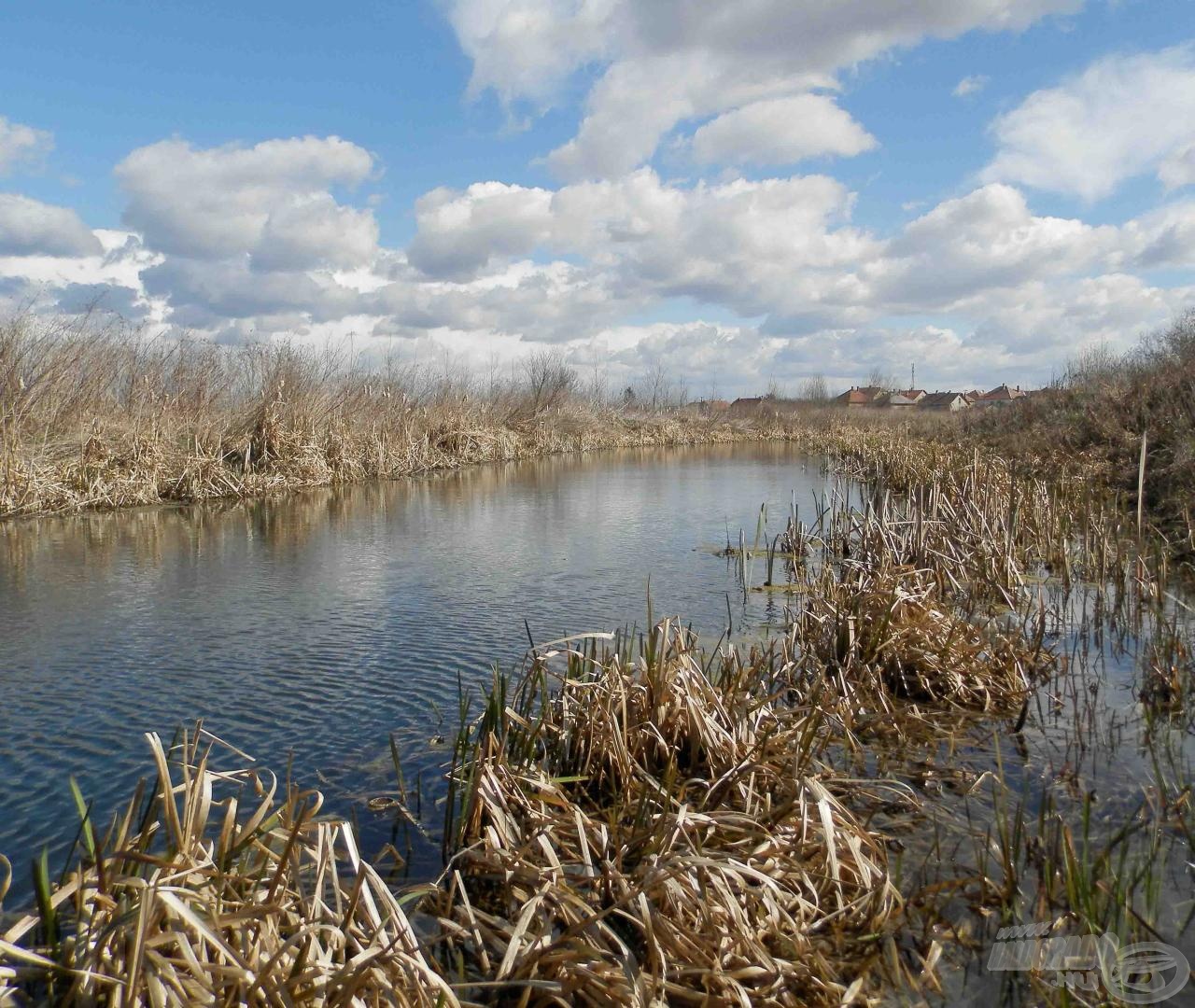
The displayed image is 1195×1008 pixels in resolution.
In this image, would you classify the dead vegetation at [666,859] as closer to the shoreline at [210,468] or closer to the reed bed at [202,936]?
the reed bed at [202,936]

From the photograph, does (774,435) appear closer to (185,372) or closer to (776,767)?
(185,372)

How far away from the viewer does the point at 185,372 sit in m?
20.0

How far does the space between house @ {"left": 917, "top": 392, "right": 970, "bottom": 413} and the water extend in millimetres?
72812

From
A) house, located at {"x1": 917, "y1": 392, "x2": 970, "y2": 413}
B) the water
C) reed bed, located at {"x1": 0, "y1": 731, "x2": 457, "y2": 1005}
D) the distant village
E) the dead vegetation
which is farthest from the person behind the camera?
house, located at {"x1": 917, "y1": 392, "x2": 970, "y2": 413}

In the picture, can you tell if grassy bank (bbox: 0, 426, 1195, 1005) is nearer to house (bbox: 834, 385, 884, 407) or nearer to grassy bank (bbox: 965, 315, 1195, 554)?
grassy bank (bbox: 965, 315, 1195, 554)

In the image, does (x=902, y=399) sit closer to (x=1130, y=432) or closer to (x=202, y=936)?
(x=1130, y=432)

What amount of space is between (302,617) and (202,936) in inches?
260

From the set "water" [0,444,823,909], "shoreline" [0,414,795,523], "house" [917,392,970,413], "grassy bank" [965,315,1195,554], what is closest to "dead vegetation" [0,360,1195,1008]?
"water" [0,444,823,909]

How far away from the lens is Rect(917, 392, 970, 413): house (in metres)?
84.5

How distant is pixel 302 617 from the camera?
8766 mm

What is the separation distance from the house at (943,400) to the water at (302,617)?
7281cm

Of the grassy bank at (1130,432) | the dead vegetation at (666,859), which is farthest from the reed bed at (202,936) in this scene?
the grassy bank at (1130,432)

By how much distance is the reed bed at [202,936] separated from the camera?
233 cm

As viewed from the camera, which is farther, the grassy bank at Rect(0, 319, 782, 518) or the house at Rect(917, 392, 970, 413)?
the house at Rect(917, 392, 970, 413)
